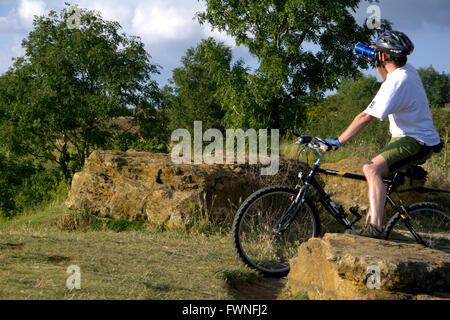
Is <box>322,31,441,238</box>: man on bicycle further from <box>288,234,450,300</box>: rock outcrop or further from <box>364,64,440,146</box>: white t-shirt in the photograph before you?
<box>288,234,450,300</box>: rock outcrop

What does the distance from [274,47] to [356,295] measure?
22217mm

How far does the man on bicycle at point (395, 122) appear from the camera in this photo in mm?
4188

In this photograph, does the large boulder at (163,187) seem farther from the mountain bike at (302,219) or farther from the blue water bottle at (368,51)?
the blue water bottle at (368,51)

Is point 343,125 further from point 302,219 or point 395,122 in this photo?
point 395,122

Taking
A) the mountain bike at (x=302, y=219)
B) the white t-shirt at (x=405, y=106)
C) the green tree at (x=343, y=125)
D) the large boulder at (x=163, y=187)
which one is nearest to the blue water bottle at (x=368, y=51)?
the white t-shirt at (x=405, y=106)

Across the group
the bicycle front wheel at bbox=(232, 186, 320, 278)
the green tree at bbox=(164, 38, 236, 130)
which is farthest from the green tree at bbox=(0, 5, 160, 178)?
the green tree at bbox=(164, 38, 236, 130)

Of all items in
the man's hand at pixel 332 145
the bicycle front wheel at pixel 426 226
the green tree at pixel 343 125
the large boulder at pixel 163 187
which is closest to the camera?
the man's hand at pixel 332 145

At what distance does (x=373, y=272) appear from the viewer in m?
3.55

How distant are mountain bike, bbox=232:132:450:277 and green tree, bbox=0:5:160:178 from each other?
15.8 m

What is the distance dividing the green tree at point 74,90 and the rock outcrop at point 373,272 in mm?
17194

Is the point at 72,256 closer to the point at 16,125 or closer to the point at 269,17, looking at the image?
the point at 16,125

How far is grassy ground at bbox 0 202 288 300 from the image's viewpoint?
3.62 m
